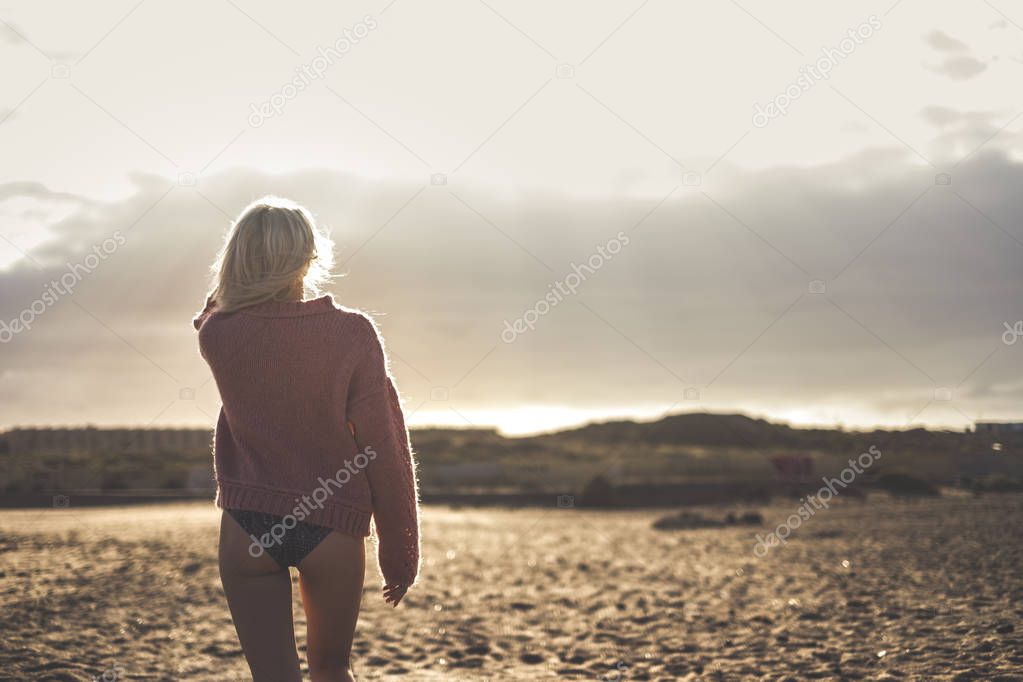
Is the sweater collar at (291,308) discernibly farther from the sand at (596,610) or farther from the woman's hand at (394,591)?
the sand at (596,610)

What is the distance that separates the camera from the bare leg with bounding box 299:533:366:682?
306cm

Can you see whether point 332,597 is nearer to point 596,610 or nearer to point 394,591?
point 394,591

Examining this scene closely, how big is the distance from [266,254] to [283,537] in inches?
33.3

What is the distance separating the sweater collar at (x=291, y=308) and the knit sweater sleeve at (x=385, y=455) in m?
0.12

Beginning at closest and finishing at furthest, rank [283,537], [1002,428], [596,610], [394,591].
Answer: [283,537]
[394,591]
[596,610]
[1002,428]

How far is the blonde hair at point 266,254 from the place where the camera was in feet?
10.1

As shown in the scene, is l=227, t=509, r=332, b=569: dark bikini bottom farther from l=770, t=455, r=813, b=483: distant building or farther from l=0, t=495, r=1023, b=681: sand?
l=770, t=455, r=813, b=483: distant building

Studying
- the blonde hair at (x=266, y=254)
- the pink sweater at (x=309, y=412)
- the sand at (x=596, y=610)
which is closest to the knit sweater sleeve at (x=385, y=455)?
the pink sweater at (x=309, y=412)

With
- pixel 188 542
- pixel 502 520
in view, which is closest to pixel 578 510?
pixel 502 520

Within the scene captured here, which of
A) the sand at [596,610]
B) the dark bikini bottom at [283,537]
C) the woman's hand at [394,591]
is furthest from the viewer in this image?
the sand at [596,610]

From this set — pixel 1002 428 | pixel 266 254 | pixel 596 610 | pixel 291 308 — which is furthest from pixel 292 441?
pixel 1002 428

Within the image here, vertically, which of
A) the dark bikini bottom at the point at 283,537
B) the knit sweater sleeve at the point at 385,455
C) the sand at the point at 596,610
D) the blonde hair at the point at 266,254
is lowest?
the sand at the point at 596,610

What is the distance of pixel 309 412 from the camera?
309cm

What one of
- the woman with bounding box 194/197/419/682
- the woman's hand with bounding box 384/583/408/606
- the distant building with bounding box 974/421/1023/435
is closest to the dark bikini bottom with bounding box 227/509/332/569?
the woman with bounding box 194/197/419/682
